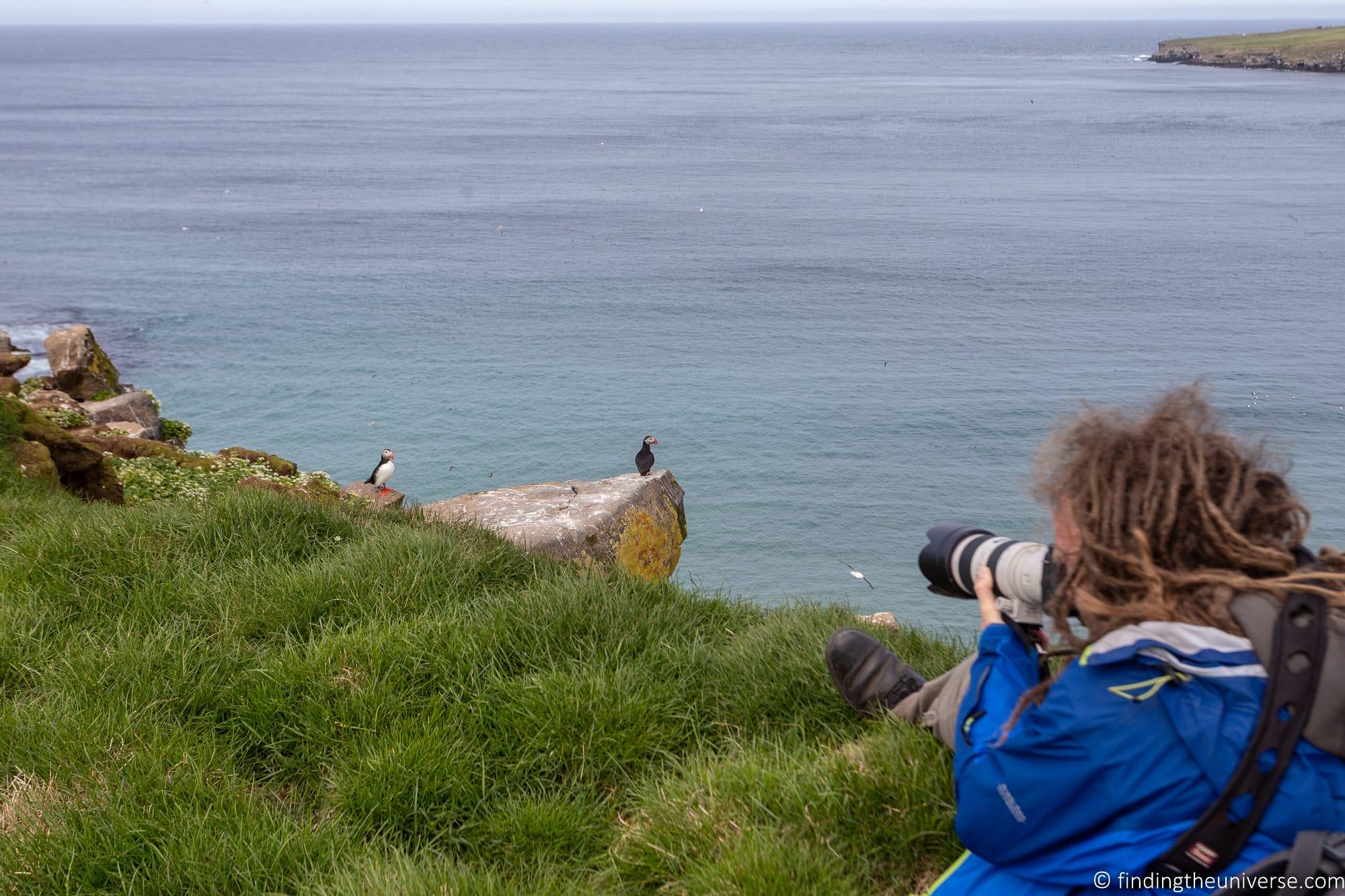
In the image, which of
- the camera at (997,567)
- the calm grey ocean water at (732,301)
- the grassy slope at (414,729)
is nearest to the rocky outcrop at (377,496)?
the grassy slope at (414,729)

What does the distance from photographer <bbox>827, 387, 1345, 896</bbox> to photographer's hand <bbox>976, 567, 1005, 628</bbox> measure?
6.4 inches

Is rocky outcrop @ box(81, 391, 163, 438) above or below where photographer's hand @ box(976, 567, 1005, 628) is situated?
below

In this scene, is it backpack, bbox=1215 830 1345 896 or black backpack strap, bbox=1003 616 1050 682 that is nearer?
backpack, bbox=1215 830 1345 896

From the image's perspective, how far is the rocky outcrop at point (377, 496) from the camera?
5730 millimetres

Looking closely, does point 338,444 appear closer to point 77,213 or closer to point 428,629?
point 428,629

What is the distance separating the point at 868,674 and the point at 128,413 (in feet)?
38.2

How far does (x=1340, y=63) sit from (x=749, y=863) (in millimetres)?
125454

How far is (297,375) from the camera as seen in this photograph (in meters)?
23.4

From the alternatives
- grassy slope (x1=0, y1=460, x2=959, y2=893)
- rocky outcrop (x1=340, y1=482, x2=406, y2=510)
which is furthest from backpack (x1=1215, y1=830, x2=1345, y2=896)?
rocky outcrop (x1=340, y1=482, x2=406, y2=510)

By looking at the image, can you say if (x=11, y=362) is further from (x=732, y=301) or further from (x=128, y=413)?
(x=732, y=301)

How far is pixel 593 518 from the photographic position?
21.5 ft

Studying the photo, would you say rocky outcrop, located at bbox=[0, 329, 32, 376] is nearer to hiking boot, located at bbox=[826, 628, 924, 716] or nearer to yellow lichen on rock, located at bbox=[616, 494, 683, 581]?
yellow lichen on rock, located at bbox=[616, 494, 683, 581]

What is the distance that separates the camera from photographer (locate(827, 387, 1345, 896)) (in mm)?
2004

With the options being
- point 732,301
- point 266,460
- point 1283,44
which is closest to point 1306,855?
point 266,460
